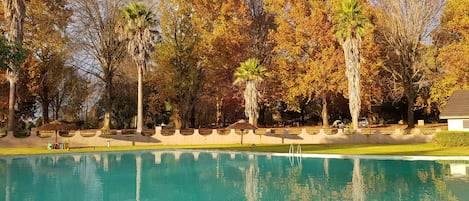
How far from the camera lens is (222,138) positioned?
1766 inches

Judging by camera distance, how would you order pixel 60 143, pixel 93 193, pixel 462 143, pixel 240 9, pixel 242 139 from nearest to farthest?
pixel 93 193 → pixel 462 143 → pixel 60 143 → pixel 242 139 → pixel 240 9

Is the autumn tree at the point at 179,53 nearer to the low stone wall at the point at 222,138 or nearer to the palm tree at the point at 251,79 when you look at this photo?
the palm tree at the point at 251,79

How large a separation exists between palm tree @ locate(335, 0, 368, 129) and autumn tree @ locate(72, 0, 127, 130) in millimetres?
26169

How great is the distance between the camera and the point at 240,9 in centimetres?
5012

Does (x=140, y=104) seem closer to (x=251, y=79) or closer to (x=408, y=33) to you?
(x=251, y=79)

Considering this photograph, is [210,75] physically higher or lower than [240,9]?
lower

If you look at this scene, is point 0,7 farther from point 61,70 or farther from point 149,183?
point 149,183

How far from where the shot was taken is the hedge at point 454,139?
112ft

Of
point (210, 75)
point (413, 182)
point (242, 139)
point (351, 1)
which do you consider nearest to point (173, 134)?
point (242, 139)

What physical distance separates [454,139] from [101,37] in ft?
131

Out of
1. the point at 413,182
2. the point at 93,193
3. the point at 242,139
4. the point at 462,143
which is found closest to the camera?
the point at 93,193

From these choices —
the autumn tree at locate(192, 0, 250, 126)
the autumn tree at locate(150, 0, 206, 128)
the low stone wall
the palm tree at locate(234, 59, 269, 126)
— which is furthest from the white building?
the autumn tree at locate(150, 0, 206, 128)

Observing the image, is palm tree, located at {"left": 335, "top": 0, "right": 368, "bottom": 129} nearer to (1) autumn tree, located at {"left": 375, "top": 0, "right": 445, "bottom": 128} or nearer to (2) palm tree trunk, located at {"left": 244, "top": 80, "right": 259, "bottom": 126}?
(1) autumn tree, located at {"left": 375, "top": 0, "right": 445, "bottom": 128}

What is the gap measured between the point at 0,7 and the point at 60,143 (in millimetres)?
18788
